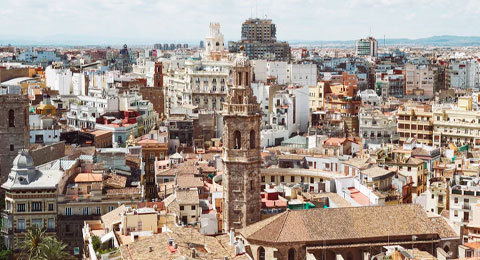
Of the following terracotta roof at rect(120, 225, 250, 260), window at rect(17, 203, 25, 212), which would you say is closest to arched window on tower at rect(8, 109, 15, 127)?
window at rect(17, 203, 25, 212)

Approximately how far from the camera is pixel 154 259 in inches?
1401

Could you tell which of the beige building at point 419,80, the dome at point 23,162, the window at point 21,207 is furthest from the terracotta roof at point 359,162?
the beige building at point 419,80

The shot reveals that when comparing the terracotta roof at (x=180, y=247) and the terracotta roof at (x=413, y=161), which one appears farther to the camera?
the terracotta roof at (x=413, y=161)

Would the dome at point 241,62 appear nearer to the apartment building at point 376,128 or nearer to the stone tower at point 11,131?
the stone tower at point 11,131

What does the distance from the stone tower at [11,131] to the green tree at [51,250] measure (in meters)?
15.4

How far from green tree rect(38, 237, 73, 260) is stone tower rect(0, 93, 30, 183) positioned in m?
15.4

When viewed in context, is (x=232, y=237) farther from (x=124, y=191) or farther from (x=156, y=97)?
(x=156, y=97)

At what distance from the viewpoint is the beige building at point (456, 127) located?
8756 cm

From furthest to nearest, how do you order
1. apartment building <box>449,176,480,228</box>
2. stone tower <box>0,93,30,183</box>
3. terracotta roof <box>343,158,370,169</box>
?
1. terracotta roof <box>343,158,370,169</box>
2. stone tower <box>0,93,30,183</box>
3. apartment building <box>449,176,480,228</box>

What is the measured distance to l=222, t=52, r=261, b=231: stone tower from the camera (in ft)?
140

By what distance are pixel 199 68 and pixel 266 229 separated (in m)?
67.3

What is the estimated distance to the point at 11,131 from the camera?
5894cm

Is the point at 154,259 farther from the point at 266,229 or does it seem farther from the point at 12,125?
the point at 12,125

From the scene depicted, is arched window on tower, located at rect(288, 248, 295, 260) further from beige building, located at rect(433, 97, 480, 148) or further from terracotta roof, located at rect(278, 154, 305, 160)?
beige building, located at rect(433, 97, 480, 148)
